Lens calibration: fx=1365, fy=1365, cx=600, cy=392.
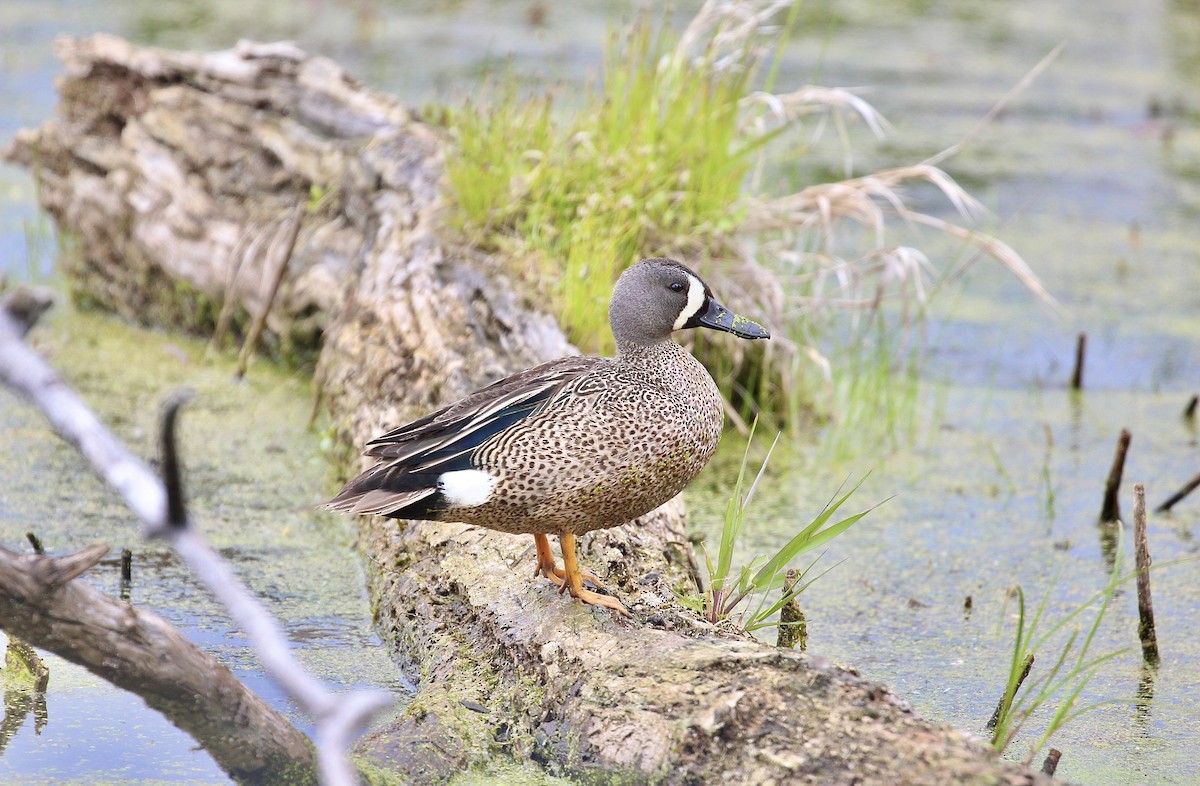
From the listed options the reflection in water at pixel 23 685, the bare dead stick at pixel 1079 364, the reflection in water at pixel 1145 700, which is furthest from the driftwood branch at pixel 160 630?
the bare dead stick at pixel 1079 364

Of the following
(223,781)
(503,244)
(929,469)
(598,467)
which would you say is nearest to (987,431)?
(929,469)

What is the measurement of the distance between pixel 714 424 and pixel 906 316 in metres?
1.99

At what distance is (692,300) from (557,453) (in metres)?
0.52

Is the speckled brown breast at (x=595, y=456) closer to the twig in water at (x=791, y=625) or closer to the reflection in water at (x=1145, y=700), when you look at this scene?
the twig in water at (x=791, y=625)

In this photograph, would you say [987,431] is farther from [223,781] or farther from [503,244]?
[223,781]

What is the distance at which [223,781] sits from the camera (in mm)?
2494

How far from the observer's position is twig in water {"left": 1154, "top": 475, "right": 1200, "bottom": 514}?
390 centimetres

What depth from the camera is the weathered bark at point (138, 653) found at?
1.77 metres

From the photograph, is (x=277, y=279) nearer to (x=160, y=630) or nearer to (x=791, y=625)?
(x=791, y=625)

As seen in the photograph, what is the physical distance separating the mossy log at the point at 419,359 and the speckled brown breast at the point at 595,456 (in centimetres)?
21

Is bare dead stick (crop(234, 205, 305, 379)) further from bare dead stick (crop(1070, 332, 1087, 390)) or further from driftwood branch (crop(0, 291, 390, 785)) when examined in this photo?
bare dead stick (crop(1070, 332, 1087, 390))

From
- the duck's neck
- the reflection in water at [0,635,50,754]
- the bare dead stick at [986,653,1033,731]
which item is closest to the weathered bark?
the reflection in water at [0,635,50,754]

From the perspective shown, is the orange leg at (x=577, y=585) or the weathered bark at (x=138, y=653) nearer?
the weathered bark at (x=138, y=653)

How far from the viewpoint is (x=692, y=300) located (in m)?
2.83
